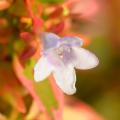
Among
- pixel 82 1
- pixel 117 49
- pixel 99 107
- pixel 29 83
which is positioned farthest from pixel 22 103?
pixel 117 49

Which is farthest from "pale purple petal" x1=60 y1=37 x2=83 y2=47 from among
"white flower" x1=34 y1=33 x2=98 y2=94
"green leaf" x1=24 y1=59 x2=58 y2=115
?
"green leaf" x1=24 y1=59 x2=58 y2=115

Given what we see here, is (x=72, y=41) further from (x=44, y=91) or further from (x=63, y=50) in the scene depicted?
(x=44, y=91)

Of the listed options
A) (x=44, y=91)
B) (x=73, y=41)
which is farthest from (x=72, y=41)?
(x=44, y=91)

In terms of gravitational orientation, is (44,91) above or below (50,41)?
below

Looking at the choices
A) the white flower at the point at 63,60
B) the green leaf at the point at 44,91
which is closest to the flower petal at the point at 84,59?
the white flower at the point at 63,60

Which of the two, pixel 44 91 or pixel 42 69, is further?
pixel 44 91

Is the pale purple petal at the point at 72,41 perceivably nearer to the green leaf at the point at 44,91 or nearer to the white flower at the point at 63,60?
the white flower at the point at 63,60

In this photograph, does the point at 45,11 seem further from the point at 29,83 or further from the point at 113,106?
the point at 113,106

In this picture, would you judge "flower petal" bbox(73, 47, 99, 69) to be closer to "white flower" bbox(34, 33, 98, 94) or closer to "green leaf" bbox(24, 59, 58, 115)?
"white flower" bbox(34, 33, 98, 94)
